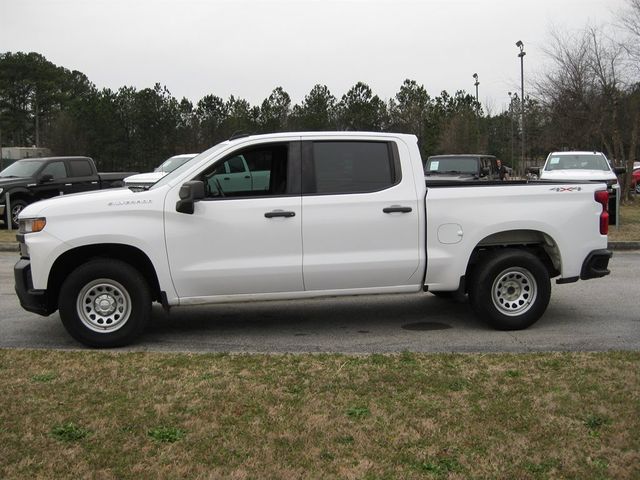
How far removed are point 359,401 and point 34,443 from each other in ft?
6.45

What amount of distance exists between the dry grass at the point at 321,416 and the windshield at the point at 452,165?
13.9 meters

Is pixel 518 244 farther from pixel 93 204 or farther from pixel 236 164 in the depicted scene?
pixel 93 204

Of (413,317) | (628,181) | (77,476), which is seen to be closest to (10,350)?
(77,476)

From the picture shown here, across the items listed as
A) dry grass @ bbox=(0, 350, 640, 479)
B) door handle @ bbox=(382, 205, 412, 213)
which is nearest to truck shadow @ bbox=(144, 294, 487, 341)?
door handle @ bbox=(382, 205, 412, 213)

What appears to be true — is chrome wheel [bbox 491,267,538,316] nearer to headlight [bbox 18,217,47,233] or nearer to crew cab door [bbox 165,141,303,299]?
crew cab door [bbox 165,141,303,299]

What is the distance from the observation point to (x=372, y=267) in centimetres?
662

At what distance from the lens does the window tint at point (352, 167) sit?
6668 millimetres

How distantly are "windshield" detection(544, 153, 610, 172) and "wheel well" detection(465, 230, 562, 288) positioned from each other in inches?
488

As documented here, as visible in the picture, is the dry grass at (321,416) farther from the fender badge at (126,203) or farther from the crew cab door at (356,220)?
the fender badge at (126,203)

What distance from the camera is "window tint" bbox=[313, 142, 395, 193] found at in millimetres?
6668

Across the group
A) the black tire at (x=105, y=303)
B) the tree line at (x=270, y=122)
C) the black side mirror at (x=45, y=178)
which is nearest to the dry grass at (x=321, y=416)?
the black tire at (x=105, y=303)

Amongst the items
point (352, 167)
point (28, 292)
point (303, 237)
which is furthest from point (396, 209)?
point (28, 292)

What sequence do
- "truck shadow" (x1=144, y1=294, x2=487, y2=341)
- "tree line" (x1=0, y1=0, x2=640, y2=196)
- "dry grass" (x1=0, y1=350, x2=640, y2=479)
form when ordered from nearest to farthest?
"dry grass" (x1=0, y1=350, x2=640, y2=479) → "truck shadow" (x1=144, y1=294, x2=487, y2=341) → "tree line" (x1=0, y1=0, x2=640, y2=196)

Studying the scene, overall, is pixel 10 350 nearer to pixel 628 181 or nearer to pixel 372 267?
pixel 372 267
